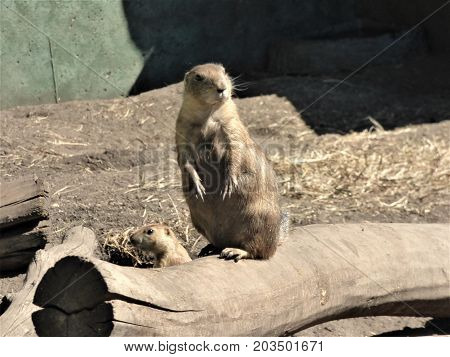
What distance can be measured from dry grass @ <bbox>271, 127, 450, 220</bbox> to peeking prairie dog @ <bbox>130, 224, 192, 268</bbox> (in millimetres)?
1437

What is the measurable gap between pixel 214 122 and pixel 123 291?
74.4 inches

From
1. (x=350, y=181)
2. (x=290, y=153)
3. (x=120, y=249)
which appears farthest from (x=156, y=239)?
(x=290, y=153)

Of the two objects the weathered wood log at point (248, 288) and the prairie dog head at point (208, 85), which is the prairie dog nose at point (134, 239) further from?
the prairie dog head at point (208, 85)

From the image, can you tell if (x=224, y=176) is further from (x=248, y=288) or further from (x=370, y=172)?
(x=370, y=172)

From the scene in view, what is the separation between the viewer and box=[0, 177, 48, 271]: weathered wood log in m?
5.56

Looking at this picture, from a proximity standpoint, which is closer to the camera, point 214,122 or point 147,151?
point 214,122

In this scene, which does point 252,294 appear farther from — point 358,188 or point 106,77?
point 106,77

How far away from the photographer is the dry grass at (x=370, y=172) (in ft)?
25.7

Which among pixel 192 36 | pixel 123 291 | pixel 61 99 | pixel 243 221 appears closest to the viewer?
pixel 123 291

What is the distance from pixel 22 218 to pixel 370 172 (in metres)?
3.97

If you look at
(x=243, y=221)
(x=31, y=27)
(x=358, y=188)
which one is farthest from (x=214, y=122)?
(x=31, y=27)

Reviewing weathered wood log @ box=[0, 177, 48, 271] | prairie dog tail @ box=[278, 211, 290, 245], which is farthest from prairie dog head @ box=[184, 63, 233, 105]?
weathered wood log @ box=[0, 177, 48, 271]

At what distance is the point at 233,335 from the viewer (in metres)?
4.50

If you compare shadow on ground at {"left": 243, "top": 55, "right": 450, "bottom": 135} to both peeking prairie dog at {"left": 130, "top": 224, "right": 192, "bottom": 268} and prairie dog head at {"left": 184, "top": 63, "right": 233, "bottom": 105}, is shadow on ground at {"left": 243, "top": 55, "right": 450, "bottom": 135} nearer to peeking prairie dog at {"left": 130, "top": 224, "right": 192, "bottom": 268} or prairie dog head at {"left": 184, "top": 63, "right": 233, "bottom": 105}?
peeking prairie dog at {"left": 130, "top": 224, "right": 192, "bottom": 268}
